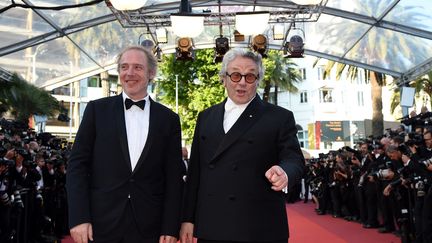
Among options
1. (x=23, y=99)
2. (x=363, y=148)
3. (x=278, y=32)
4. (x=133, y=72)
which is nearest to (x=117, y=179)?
(x=133, y=72)

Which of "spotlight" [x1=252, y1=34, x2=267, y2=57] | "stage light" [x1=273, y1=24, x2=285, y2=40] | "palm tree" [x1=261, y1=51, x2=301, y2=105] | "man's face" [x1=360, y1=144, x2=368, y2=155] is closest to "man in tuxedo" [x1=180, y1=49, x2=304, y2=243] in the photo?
"man's face" [x1=360, y1=144, x2=368, y2=155]

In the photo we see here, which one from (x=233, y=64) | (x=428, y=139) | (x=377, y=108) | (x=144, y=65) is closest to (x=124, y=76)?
(x=144, y=65)

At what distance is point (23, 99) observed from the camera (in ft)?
47.9

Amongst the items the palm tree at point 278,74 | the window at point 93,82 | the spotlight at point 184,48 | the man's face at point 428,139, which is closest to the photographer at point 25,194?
the man's face at point 428,139

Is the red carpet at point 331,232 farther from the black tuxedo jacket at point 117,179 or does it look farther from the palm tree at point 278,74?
the palm tree at point 278,74

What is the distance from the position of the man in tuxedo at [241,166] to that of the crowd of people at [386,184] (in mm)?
4513

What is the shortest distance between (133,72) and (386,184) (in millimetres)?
7591

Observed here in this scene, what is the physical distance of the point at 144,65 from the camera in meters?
3.01

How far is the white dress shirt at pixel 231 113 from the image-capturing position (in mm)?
3000

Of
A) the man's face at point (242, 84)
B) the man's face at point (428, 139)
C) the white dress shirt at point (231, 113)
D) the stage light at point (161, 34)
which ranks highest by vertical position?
the stage light at point (161, 34)

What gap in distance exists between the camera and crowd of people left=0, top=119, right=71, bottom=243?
638cm

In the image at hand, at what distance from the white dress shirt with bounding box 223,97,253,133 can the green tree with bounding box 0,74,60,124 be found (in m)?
11.6

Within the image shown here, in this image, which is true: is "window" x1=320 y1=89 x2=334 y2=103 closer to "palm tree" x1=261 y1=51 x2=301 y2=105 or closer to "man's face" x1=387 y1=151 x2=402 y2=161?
"palm tree" x1=261 y1=51 x2=301 y2=105

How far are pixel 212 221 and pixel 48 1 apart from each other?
373 inches
